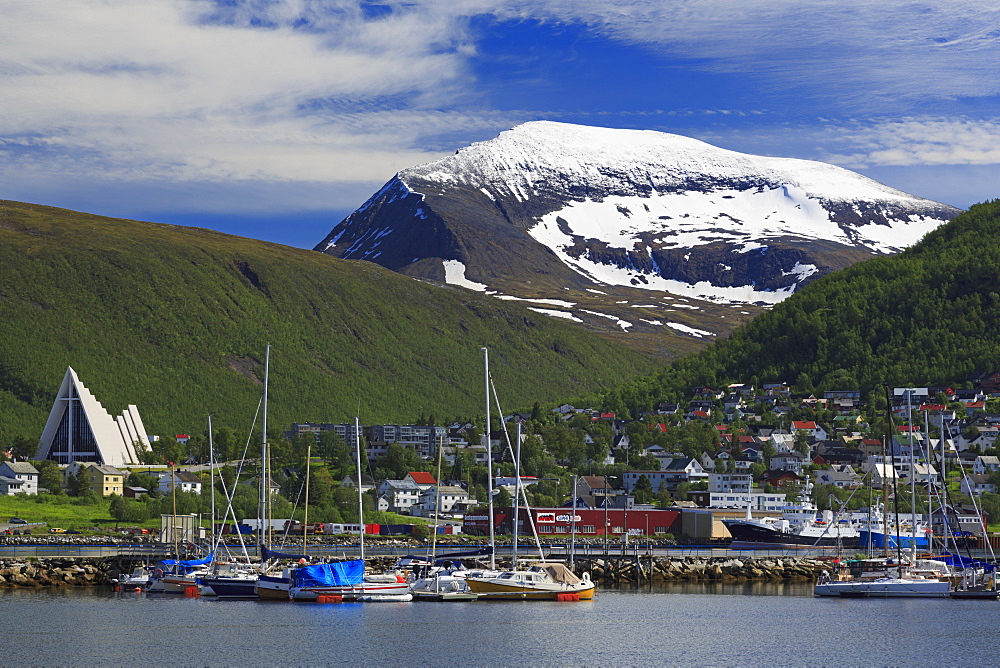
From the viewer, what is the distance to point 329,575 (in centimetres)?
7175

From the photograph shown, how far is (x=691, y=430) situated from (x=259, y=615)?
4539 inches

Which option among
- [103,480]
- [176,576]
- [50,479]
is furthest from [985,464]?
[176,576]

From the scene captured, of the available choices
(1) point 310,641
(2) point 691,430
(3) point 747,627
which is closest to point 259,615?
(1) point 310,641

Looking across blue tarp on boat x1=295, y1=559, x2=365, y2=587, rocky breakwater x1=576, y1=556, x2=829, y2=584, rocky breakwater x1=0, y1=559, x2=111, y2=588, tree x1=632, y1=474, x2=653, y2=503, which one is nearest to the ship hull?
tree x1=632, y1=474, x2=653, y2=503

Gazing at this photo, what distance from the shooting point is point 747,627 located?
215 ft

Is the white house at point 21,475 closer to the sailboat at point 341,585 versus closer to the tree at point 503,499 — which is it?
the tree at point 503,499

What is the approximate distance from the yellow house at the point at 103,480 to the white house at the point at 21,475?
4.54 metres

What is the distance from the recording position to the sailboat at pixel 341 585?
71562 millimetres

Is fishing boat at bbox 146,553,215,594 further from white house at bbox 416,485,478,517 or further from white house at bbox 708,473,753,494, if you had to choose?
white house at bbox 708,473,753,494

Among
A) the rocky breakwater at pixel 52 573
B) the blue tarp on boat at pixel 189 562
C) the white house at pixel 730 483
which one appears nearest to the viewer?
the blue tarp on boat at pixel 189 562

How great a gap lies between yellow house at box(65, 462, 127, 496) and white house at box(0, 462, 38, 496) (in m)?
4.54

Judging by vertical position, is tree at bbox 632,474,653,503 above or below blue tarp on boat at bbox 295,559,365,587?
above

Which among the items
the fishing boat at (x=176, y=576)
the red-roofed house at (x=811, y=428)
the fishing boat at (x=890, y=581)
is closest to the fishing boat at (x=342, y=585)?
the fishing boat at (x=176, y=576)

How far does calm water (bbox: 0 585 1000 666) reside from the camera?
54.4 metres
